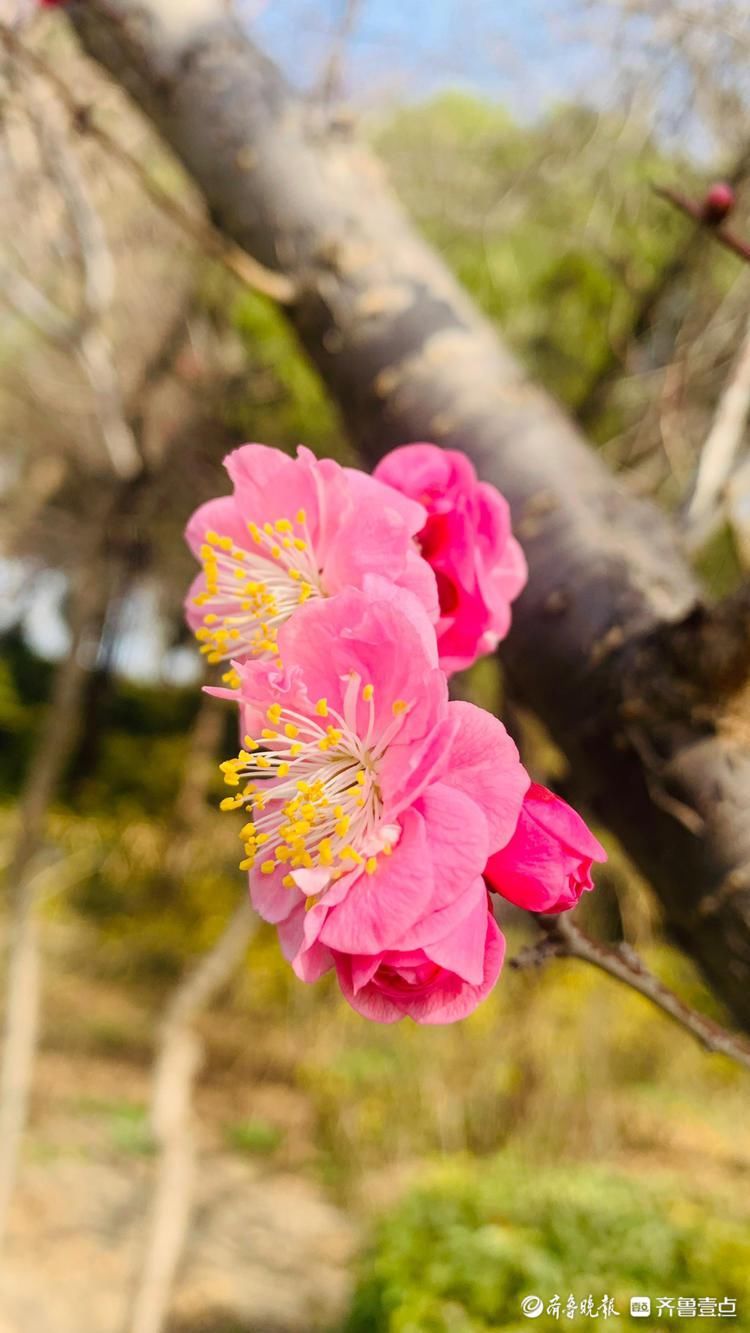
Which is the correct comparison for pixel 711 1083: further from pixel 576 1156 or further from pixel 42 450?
pixel 42 450

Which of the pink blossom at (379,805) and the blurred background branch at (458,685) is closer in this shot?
the pink blossom at (379,805)

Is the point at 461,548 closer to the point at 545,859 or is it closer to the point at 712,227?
the point at 545,859

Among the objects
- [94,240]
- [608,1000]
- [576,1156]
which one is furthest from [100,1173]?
[94,240]

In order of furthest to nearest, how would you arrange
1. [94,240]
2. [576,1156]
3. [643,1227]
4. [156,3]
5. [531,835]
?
[576,1156] < [643,1227] < [94,240] < [156,3] < [531,835]

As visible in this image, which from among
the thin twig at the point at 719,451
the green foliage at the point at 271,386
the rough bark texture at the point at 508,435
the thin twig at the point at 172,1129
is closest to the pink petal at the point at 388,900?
the rough bark texture at the point at 508,435

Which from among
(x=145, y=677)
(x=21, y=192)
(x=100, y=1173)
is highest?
(x=21, y=192)

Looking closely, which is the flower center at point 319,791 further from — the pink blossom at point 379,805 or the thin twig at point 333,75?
the thin twig at point 333,75
